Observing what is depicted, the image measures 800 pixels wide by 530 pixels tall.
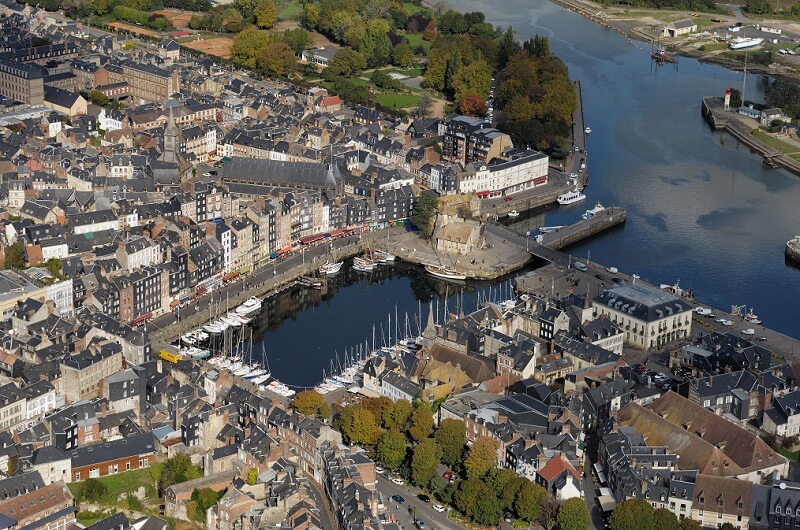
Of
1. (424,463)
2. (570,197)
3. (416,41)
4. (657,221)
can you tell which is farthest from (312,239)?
(416,41)

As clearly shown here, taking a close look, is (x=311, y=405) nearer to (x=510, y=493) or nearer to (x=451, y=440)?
(x=451, y=440)

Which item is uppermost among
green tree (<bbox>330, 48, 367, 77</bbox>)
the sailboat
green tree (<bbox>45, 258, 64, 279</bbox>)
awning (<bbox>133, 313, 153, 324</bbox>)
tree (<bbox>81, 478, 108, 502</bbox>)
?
green tree (<bbox>330, 48, 367, 77</bbox>)

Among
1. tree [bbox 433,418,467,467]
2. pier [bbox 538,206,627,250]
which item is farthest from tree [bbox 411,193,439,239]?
tree [bbox 433,418,467,467]

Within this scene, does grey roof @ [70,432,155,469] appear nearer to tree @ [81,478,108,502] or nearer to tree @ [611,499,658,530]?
tree @ [81,478,108,502]

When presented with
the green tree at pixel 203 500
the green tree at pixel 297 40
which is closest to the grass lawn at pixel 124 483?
the green tree at pixel 203 500

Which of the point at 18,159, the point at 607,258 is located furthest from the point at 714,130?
the point at 18,159

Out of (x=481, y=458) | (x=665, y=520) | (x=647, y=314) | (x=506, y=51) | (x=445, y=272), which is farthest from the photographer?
(x=506, y=51)
